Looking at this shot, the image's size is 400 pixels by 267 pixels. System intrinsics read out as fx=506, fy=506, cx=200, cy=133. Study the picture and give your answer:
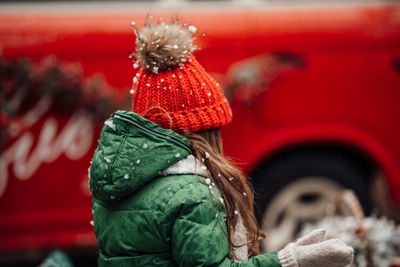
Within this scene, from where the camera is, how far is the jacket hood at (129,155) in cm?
147

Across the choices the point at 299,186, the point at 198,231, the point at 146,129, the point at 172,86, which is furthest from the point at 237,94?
the point at 198,231

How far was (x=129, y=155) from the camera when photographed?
4.87 feet

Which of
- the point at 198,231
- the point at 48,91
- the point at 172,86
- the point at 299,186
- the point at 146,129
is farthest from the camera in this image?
the point at 299,186

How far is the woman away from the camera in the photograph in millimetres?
1449

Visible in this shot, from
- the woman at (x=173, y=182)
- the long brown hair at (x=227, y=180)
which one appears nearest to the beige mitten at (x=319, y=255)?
the woman at (x=173, y=182)

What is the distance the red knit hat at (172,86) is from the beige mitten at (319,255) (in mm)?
481

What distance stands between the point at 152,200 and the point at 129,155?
0.49 ft

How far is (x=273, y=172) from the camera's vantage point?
3.64 m

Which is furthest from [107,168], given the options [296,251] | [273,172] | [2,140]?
[273,172]

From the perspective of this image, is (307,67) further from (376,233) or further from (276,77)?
(376,233)

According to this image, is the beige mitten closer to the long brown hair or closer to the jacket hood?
the long brown hair

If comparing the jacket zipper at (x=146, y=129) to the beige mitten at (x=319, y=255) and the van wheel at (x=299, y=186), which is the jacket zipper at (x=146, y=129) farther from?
the van wheel at (x=299, y=186)

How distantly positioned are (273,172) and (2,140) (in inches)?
73.2

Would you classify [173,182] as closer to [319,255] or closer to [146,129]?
[146,129]
